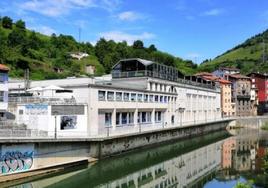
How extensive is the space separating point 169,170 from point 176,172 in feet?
2.72

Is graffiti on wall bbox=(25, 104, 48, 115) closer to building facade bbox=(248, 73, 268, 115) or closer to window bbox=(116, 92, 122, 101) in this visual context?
window bbox=(116, 92, 122, 101)

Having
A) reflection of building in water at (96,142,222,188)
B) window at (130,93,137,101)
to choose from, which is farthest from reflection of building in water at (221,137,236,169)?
window at (130,93,137,101)

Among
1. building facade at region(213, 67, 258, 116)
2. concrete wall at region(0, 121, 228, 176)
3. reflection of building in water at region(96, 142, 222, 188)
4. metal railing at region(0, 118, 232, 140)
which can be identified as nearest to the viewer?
concrete wall at region(0, 121, 228, 176)

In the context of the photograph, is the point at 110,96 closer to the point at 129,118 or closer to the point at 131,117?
the point at 129,118

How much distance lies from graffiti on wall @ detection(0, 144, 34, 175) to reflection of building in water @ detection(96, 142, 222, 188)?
20.3ft

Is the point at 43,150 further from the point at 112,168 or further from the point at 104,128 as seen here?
the point at 104,128

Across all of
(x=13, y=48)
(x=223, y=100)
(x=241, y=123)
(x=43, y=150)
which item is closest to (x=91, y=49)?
(x=13, y=48)

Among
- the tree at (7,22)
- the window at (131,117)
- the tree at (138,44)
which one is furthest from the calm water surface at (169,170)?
the tree at (138,44)

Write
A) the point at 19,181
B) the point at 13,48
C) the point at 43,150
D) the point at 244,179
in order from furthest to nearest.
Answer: the point at 13,48, the point at 244,179, the point at 43,150, the point at 19,181

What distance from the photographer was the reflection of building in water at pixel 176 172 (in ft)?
105

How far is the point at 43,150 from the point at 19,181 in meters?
3.38

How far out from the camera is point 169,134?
5556cm

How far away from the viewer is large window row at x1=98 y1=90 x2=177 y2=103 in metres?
41.2

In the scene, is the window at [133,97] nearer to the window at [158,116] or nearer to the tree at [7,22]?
the window at [158,116]
